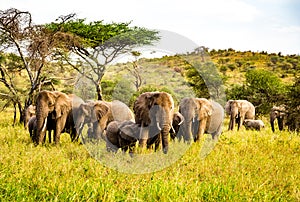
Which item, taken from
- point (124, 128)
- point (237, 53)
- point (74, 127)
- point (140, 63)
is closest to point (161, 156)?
point (124, 128)

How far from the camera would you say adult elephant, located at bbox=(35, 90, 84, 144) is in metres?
8.26

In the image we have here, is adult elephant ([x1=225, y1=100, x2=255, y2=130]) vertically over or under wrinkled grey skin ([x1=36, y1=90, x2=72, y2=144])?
under

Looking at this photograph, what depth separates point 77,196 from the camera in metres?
4.04

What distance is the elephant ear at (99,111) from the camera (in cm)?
938

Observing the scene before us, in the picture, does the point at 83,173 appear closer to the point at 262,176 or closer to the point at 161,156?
the point at 161,156

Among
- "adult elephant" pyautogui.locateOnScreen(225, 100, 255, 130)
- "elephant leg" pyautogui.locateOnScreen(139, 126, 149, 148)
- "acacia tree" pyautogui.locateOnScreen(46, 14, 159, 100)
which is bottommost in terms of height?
"adult elephant" pyautogui.locateOnScreen(225, 100, 255, 130)

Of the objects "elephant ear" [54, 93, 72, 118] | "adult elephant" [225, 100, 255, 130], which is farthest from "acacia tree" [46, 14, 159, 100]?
"elephant ear" [54, 93, 72, 118]

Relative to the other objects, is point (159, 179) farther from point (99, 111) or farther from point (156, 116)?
point (99, 111)

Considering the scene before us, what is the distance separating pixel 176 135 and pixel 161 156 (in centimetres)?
251

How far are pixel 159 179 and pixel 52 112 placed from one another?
447 centimetres

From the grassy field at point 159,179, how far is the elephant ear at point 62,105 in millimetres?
1534

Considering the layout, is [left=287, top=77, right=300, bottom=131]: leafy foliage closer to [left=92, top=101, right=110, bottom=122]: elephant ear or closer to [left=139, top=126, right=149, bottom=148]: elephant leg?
[left=92, top=101, right=110, bottom=122]: elephant ear

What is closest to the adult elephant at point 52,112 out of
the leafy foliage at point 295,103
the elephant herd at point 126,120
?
the elephant herd at point 126,120

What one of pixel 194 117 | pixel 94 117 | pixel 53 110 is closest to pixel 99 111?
pixel 94 117
